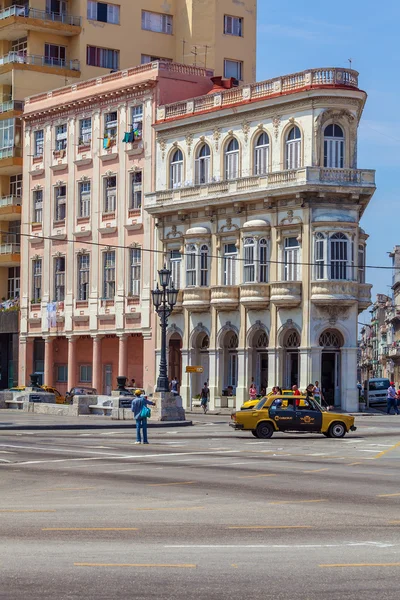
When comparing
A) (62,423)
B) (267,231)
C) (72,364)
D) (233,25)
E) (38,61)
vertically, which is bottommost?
(62,423)

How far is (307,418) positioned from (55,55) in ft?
150

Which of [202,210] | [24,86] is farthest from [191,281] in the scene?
[24,86]

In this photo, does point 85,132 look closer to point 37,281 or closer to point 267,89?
point 37,281

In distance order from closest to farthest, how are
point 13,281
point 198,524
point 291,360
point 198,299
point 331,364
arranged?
point 198,524, point 331,364, point 291,360, point 198,299, point 13,281

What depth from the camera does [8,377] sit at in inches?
3167

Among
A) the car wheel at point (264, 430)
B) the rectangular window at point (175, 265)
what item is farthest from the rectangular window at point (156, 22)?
the car wheel at point (264, 430)

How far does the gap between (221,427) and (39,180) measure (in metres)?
32.9

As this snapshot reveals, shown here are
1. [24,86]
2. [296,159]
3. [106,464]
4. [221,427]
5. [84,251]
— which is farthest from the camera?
[24,86]

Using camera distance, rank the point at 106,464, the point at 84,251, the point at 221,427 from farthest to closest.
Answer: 1. the point at 84,251
2. the point at 221,427
3. the point at 106,464

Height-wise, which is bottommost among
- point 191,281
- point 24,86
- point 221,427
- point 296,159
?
point 221,427

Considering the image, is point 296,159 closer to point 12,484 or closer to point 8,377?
point 8,377

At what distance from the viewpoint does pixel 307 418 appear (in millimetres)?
38969

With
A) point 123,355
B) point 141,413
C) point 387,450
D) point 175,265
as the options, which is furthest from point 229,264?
point 387,450

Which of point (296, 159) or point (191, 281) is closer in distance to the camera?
point (296, 159)
